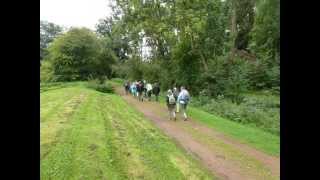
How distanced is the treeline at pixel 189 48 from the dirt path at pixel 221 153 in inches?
345

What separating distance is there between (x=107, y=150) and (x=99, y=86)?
87.9ft

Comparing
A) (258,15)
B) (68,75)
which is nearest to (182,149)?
(258,15)

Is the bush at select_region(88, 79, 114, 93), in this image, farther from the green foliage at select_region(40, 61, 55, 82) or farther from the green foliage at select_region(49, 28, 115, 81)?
the green foliage at select_region(40, 61, 55, 82)

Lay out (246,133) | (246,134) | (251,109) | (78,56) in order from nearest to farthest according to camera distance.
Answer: (246,134)
(246,133)
(251,109)
(78,56)

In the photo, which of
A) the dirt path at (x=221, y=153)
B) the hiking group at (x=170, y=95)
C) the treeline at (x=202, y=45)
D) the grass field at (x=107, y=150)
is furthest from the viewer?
the treeline at (x=202, y=45)

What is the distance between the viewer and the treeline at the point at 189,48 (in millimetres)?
29562

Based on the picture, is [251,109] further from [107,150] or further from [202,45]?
[202,45]

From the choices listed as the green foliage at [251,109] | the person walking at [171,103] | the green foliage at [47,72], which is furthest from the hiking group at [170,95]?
the green foliage at [47,72]

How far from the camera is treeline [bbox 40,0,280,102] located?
29562 mm

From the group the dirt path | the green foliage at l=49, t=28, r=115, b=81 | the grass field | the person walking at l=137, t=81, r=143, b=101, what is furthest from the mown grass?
the green foliage at l=49, t=28, r=115, b=81

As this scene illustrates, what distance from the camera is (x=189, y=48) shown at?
3297 centimetres

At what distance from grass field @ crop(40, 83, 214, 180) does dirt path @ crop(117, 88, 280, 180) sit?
1.29 feet

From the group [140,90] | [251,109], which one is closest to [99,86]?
[140,90]

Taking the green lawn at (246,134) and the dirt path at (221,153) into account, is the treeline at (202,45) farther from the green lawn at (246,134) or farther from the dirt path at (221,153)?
the dirt path at (221,153)
